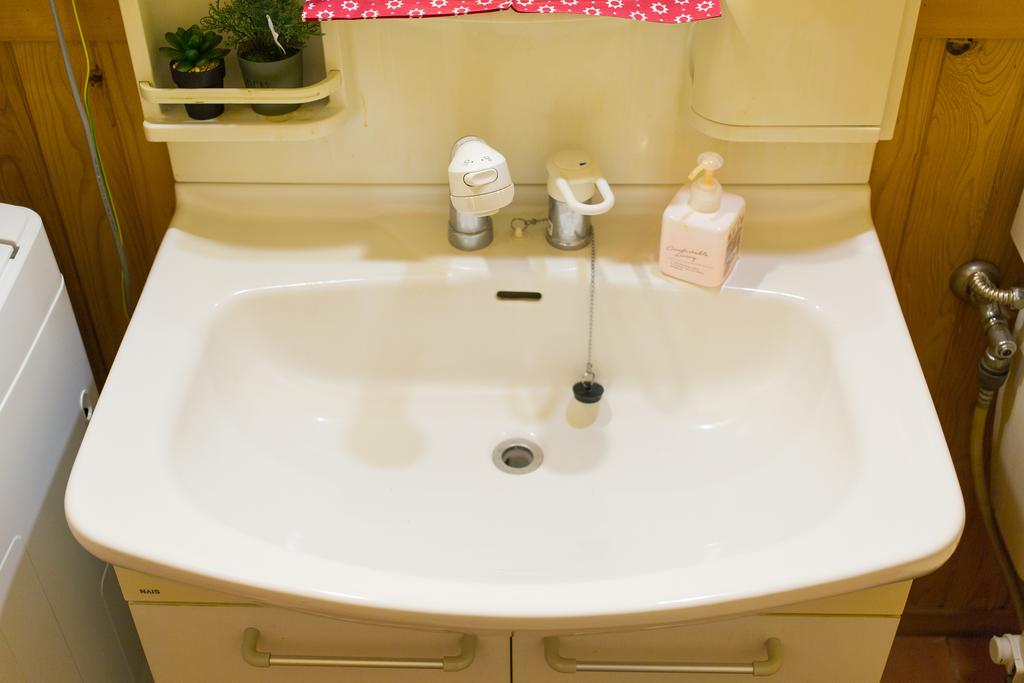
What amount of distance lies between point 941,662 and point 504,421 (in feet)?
3.15

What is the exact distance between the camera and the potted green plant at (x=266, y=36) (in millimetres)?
960

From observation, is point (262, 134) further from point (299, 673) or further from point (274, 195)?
point (299, 673)

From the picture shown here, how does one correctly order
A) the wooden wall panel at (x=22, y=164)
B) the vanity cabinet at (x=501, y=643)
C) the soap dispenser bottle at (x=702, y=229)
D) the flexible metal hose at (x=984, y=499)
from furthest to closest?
the flexible metal hose at (x=984, y=499)
the wooden wall panel at (x=22, y=164)
the soap dispenser bottle at (x=702, y=229)
the vanity cabinet at (x=501, y=643)

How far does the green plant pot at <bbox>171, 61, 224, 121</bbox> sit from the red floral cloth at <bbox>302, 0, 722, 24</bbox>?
13cm

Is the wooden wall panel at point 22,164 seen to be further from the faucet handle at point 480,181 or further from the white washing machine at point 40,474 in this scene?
the faucet handle at point 480,181

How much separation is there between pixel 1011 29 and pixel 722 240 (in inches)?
14.6

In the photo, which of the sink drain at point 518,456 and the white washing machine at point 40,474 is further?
the sink drain at point 518,456

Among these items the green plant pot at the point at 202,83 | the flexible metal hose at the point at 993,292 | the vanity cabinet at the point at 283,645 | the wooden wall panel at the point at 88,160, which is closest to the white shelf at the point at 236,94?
the green plant pot at the point at 202,83

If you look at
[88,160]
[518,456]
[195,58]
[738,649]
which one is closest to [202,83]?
[195,58]

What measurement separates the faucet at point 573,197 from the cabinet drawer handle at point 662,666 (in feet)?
1.37

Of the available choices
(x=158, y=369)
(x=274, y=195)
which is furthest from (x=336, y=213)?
(x=158, y=369)

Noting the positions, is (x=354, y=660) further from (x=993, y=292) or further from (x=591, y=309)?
(x=993, y=292)

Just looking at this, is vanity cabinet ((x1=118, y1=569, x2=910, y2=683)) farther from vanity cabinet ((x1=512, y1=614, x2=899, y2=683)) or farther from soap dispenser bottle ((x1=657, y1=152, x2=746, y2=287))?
soap dispenser bottle ((x1=657, y1=152, x2=746, y2=287))

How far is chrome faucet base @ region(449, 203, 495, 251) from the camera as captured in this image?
42.5 inches
